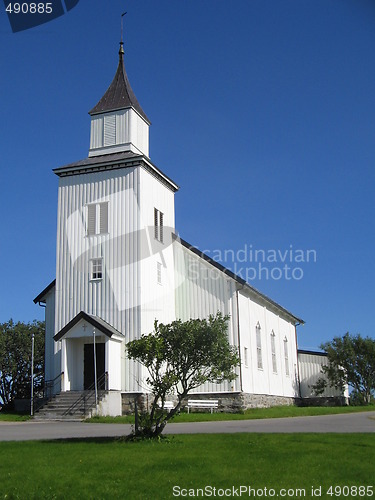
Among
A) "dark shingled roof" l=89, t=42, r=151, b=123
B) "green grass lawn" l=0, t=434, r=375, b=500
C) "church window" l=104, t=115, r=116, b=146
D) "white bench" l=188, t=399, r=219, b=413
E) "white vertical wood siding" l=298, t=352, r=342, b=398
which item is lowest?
"green grass lawn" l=0, t=434, r=375, b=500

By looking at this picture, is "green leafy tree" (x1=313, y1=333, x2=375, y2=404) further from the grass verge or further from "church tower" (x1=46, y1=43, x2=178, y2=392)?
the grass verge

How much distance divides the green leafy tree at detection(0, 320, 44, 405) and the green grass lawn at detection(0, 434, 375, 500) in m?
34.8

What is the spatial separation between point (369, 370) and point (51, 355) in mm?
26636

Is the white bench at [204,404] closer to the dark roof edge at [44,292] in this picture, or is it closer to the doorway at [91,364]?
the doorway at [91,364]

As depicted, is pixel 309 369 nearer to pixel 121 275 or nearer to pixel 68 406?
pixel 121 275

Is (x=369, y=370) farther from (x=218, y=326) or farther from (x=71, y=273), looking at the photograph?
(x=218, y=326)

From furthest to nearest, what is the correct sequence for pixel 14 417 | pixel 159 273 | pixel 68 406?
pixel 159 273 < pixel 14 417 < pixel 68 406

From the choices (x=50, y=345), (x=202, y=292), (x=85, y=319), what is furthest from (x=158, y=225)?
(x=50, y=345)

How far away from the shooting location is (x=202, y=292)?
3700cm

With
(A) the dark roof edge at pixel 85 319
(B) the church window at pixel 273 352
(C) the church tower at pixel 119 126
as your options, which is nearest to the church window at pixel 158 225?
(C) the church tower at pixel 119 126

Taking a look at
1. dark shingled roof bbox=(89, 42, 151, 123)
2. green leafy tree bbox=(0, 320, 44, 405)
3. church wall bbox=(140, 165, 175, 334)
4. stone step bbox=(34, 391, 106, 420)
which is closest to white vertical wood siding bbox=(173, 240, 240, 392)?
church wall bbox=(140, 165, 175, 334)

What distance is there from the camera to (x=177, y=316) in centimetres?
3750

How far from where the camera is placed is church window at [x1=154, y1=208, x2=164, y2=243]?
36719 millimetres

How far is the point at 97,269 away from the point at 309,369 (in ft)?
79.8
